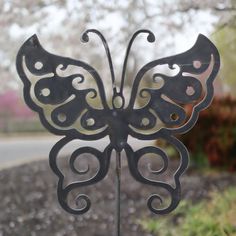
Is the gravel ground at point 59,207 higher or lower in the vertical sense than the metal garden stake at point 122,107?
lower

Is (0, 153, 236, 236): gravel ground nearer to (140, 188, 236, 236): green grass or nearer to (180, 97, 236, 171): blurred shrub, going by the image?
(140, 188, 236, 236): green grass

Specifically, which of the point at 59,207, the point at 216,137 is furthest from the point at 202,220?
the point at 216,137

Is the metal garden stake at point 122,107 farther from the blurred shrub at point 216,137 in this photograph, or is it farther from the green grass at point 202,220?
the blurred shrub at point 216,137

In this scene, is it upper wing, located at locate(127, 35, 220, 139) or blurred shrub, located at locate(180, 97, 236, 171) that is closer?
upper wing, located at locate(127, 35, 220, 139)

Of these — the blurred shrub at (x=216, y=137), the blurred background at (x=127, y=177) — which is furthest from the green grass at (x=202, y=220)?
the blurred shrub at (x=216, y=137)

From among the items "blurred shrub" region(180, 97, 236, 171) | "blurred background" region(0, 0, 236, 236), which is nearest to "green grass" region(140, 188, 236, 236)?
"blurred background" region(0, 0, 236, 236)
